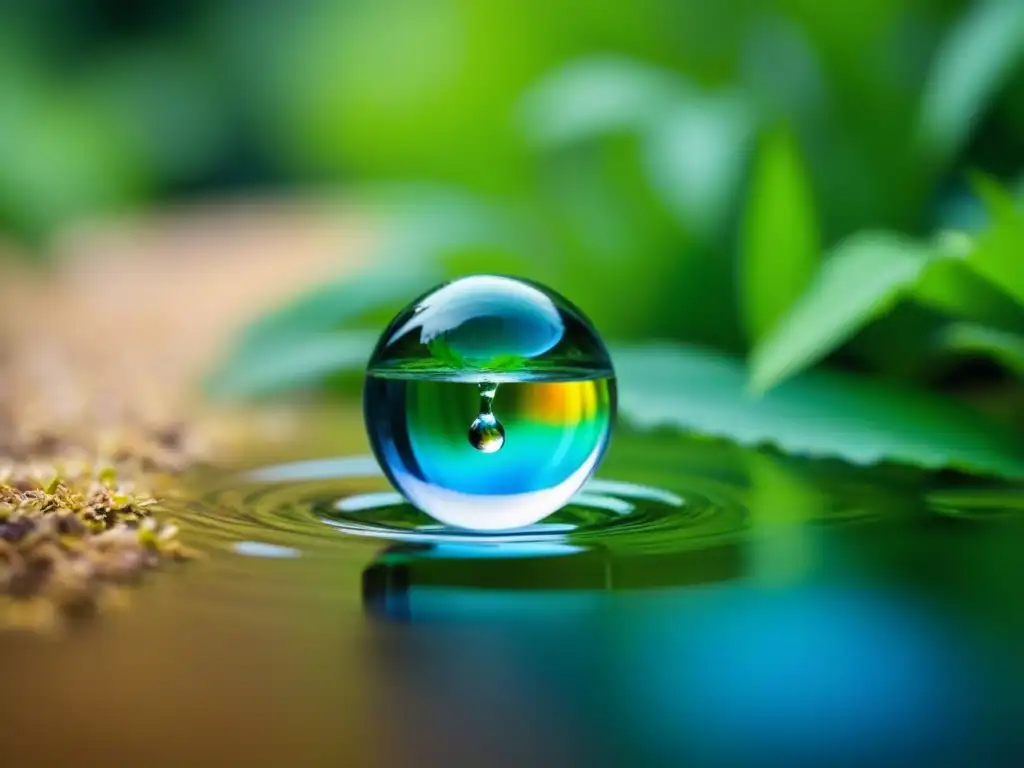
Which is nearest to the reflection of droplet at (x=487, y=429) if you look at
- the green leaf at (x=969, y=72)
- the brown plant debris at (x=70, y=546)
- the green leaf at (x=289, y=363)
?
the brown plant debris at (x=70, y=546)

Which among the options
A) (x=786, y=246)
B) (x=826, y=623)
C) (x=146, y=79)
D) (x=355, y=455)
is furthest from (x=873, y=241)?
(x=146, y=79)

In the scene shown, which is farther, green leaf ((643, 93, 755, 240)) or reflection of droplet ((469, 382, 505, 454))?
green leaf ((643, 93, 755, 240))

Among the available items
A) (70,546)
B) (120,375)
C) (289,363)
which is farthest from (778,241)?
(120,375)

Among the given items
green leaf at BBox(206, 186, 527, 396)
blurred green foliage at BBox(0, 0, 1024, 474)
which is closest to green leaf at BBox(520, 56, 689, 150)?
blurred green foliage at BBox(0, 0, 1024, 474)

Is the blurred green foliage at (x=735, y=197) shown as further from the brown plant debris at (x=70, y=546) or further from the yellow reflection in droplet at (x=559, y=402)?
the brown plant debris at (x=70, y=546)

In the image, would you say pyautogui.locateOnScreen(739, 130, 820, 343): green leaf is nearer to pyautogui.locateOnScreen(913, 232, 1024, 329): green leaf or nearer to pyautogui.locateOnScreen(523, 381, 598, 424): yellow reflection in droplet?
pyautogui.locateOnScreen(913, 232, 1024, 329): green leaf

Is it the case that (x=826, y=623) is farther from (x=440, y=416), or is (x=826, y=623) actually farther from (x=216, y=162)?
(x=216, y=162)
